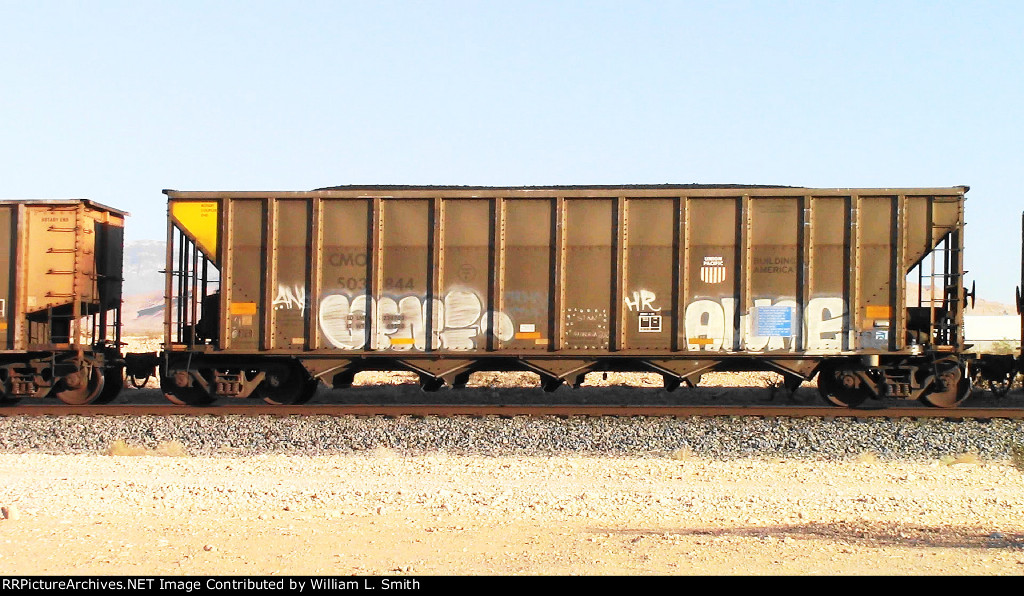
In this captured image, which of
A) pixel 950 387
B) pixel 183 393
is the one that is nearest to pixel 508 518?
pixel 183 393

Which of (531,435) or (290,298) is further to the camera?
(290,298)

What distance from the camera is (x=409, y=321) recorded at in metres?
14.5

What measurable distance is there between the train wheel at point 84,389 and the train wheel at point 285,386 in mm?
2742

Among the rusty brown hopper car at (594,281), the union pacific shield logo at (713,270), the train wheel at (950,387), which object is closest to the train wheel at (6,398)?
the rusty brown hopper car at (594,281)

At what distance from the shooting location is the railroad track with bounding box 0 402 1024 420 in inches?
531

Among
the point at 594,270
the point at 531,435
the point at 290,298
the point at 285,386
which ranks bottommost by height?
the point at 531,435

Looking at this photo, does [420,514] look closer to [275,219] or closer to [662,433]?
[662,433]

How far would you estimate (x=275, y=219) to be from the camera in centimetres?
1470

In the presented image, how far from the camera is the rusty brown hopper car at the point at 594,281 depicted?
14.1 m

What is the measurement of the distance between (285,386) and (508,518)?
8.69m

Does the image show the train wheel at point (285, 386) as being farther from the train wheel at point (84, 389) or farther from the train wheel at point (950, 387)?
the train wheel at point (950, 387)

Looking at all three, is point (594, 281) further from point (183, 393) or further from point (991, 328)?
point (991, 328)
